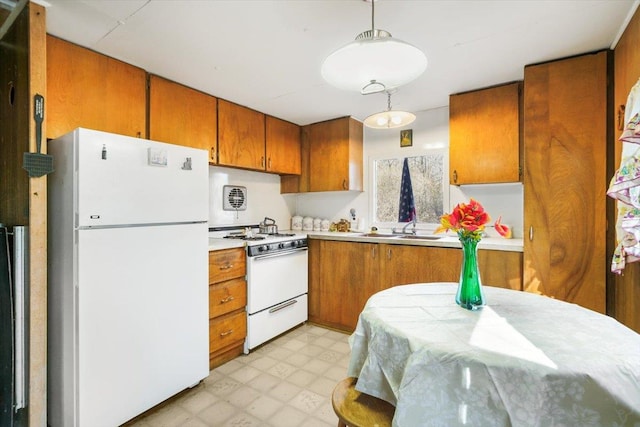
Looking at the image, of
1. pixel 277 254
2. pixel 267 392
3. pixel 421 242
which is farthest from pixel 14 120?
pixel 421 242

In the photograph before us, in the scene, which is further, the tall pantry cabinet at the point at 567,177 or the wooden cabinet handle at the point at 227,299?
the wooden cabinet handle at the point at 227,299

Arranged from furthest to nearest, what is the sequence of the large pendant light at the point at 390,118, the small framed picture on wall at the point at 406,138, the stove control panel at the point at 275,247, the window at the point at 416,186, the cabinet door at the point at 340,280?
the small framed picture on wall at the point at 406,138 → the window at the point at 416,186 → the cabinet door at the point at 340,280 → the stove control panel at the point at 275,247 → the large pendant light at the point at 390,118

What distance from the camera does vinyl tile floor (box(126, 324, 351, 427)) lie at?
1.80m

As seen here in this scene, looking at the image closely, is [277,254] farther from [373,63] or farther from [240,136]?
[373,63]

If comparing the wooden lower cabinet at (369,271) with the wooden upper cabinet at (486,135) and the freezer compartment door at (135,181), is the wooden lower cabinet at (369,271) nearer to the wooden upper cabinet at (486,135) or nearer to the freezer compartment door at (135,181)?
the wooden upper cabinet at (486,135)

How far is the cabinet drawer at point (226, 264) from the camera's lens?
2.35 meters

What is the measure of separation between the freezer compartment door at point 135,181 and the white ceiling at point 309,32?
64 centimetres

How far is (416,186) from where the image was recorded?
3.30 meters

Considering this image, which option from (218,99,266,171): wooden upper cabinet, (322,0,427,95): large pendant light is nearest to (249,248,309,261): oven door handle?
(218,99,266,171): wooden upper cabinet

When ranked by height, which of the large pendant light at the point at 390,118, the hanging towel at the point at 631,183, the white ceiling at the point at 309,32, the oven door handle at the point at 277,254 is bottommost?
the oven door handle at the point at 277,254

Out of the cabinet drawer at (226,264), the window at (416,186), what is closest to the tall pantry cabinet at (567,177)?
the window at (416,186)

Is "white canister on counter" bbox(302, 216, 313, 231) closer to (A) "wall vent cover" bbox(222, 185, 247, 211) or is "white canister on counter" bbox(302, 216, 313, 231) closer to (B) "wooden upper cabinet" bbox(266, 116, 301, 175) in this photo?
(B) "wooden upper cabinet" bbox(266, 116, 301, 175)

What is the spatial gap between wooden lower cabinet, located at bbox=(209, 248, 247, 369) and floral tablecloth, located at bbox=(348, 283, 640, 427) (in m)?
1.43

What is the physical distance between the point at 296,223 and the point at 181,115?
1.85 metres
